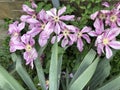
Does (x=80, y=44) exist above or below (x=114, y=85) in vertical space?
above

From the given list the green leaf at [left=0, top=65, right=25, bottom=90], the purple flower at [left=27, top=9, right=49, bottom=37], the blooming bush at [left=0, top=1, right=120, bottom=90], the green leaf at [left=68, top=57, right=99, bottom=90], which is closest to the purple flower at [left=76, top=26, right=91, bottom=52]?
the blooming bush at [left=0, top=1, right=120, bottom=90]

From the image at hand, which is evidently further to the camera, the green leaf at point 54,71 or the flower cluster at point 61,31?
the flower cluster at point 61,31

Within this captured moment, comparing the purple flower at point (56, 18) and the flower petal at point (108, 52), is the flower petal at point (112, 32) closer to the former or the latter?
the flower petal at point (108, 52)

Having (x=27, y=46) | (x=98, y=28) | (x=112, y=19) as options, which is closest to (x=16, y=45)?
(x=27, y=46)

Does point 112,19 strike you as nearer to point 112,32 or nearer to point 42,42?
point 112,32

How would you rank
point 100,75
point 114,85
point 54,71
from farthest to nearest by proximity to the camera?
point 100,75 → point 114,85 → point 54,71

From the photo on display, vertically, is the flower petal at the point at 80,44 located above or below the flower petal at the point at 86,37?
below

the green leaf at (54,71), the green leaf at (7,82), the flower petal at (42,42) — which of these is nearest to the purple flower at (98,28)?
the flower petal at (42,42)

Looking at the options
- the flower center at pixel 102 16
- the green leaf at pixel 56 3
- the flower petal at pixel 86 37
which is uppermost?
the green leaf at pixel 56 3

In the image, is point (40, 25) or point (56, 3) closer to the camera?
point (40, 25)
